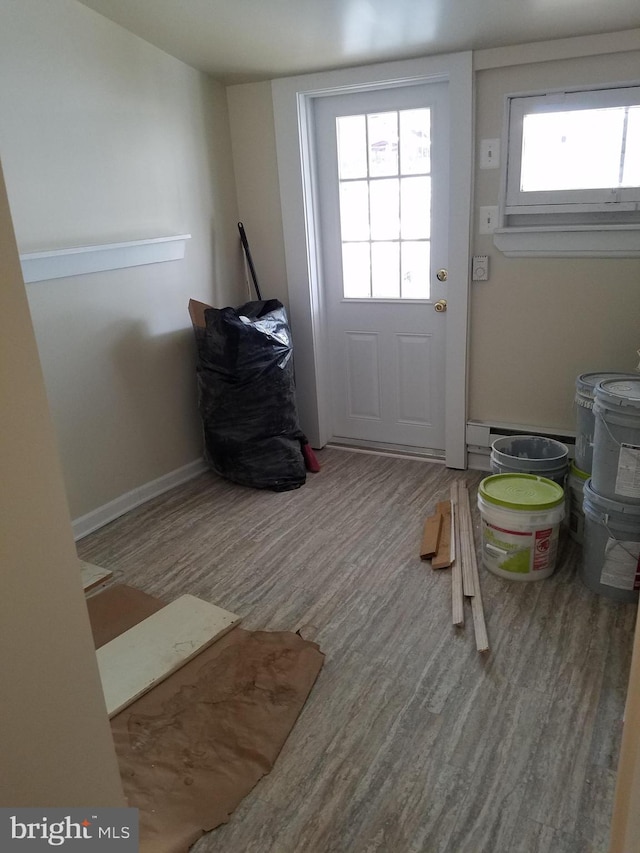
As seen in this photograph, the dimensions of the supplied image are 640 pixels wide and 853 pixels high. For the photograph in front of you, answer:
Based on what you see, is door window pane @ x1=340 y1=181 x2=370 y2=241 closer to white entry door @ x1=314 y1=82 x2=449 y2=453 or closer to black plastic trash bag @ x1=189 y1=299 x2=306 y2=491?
white entry door @ x1=314 y1=82 x2=449 y2=453

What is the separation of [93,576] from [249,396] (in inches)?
47.9

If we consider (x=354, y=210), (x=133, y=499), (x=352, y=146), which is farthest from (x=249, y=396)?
(x=352, y=146)

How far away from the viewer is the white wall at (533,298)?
286cm

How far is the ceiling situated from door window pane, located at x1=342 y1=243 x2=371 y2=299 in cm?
94

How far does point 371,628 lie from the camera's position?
90.2 inches

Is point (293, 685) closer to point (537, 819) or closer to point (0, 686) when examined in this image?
point (537, 819)

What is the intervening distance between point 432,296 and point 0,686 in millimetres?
3063

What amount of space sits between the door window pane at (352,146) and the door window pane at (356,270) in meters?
0.40

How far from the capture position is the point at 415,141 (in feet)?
10.9

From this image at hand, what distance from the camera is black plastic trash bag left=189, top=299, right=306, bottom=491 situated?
3.25m

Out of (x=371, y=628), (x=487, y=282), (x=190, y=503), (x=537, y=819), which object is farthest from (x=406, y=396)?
(x=537, y=819)

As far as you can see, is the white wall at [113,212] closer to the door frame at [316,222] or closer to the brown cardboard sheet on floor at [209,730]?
the door frame at [316,222]

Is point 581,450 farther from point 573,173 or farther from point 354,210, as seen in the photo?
point 354,210

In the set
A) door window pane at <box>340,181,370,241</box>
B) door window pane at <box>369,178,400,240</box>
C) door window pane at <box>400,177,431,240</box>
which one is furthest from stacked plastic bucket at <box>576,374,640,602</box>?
door window pane at <box>340,181,370,241</box>
